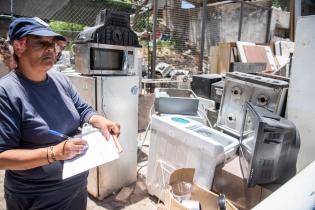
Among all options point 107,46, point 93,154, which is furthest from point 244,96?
point 93,154

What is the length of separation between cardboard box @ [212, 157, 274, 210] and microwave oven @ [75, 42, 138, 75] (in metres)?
1.38

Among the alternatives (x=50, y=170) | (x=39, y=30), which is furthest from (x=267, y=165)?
(x=39, y=30)

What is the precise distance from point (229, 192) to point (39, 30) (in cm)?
175

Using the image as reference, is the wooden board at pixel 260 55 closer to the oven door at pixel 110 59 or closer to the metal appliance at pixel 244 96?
the metal appliance at pixel 244 96

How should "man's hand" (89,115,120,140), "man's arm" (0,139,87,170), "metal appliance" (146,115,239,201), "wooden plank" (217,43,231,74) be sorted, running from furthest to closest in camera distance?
"wooden plank" (217,43,231,74) < "metal appliance" (146,115,239,201) < "man's hand" (89,115,120,140) < "man's arm" (0,139,87,170)

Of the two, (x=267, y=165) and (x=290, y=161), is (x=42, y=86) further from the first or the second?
(x=290, y=161)

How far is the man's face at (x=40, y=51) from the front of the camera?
1.24 metres

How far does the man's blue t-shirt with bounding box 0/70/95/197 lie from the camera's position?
114cm

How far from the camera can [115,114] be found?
2.61 m

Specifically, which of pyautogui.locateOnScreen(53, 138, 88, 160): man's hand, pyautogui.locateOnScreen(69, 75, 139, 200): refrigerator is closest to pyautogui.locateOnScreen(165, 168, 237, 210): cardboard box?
pyautogui.locateOnScreen(53, 138, 88, 160): man's hand

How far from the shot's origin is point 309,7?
9.23 feet

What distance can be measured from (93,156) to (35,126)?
0.32m

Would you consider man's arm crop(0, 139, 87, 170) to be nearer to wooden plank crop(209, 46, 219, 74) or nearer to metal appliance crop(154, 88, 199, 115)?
metal appliance crop(154, 88, 199, 115)

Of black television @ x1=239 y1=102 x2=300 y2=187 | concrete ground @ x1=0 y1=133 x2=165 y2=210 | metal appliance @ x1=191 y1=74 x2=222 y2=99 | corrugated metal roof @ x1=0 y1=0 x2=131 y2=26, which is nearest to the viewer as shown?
black television @ x1=239 y1=102 x2=300 y2=187
